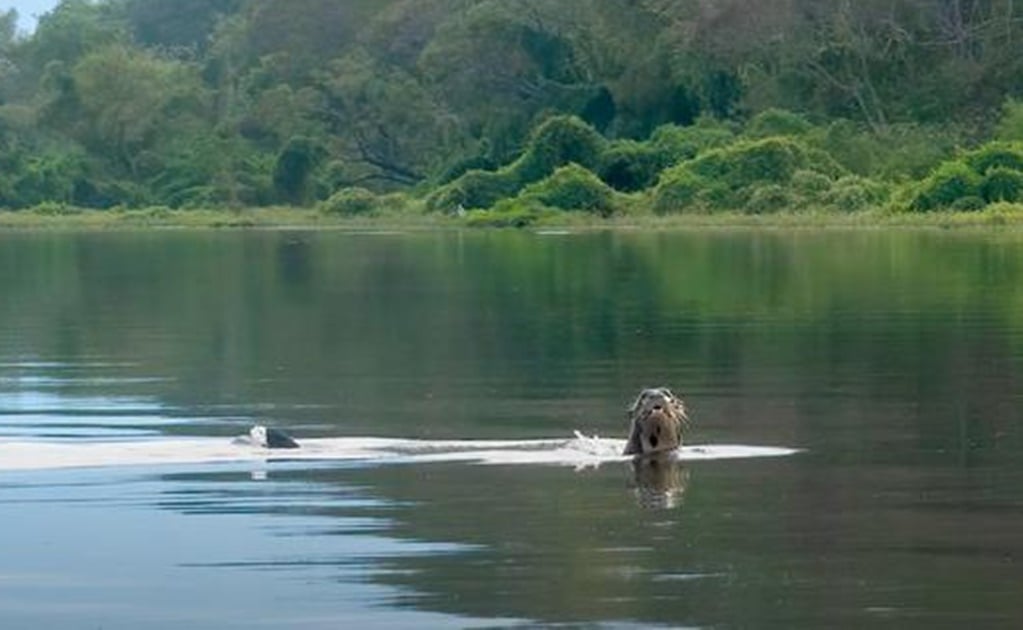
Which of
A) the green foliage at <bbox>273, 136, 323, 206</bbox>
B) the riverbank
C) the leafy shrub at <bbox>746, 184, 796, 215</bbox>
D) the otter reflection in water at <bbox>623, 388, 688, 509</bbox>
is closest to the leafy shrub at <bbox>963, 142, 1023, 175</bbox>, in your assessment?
the riverbank

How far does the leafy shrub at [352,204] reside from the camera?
68.3m

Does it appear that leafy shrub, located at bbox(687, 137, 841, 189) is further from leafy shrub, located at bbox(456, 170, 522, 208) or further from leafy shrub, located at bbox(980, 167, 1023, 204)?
leafy shrub, located at bbox(456, 170, 522, 208)

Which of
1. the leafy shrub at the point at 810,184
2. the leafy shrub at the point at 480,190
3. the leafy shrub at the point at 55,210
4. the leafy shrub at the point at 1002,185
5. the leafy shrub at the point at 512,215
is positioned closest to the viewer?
the leafy shrub at the point at 1002,185

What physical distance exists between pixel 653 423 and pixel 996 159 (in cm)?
4017

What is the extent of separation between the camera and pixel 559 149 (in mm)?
62875

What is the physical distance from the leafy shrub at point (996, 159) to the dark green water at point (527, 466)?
65.1 feet

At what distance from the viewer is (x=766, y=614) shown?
970 centimetres

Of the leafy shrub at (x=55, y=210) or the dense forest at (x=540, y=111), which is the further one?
the leafy shrub at (x=55, y=210)

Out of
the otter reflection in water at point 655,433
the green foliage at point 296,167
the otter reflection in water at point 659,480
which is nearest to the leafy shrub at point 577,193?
the green foliage at point 296,167

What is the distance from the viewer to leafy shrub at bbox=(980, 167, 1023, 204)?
52.6 m

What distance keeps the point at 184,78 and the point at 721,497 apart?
245 feet

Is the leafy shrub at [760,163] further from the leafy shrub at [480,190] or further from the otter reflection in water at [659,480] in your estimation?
the otter reflection in water at [659,480]

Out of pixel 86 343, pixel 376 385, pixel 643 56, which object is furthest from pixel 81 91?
pixel 376 385

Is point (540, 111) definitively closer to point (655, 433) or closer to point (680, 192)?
point (680, 192)
